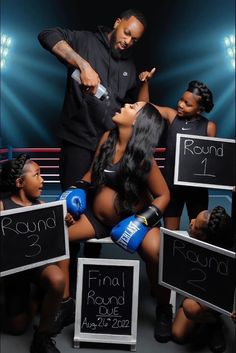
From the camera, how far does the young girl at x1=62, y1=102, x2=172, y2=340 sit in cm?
215

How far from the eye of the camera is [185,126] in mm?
2426

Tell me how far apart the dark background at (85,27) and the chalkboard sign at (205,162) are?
438mm

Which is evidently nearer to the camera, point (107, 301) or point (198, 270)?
point (198, 270)

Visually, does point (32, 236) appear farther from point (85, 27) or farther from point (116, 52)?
point (85, 27)

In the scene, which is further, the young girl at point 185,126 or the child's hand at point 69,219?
the young girl at point 185,126

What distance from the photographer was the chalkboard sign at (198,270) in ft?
6.04

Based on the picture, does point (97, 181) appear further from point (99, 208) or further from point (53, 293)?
point (53, 293)

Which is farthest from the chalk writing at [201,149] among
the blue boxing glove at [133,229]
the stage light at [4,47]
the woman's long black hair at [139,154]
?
the stage light at [4,47]

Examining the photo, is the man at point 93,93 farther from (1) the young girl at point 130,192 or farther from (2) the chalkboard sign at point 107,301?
(2) the chalkboard sign at point 107,301

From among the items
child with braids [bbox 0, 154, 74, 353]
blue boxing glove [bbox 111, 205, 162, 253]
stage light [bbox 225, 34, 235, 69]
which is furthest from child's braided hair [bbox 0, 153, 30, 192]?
stage light [bbox 225, 34, 235, 69]

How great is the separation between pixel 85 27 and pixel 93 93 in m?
0.50

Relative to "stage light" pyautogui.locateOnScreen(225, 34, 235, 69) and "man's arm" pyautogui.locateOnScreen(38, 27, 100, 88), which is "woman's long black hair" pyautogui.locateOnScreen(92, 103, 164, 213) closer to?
"man's arm" pyautogui.locateOnScreen(38, 27, 100, 88)

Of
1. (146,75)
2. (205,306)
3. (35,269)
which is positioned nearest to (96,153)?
(146,75)

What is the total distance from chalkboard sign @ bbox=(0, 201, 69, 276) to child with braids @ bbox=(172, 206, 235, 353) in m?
0.60
